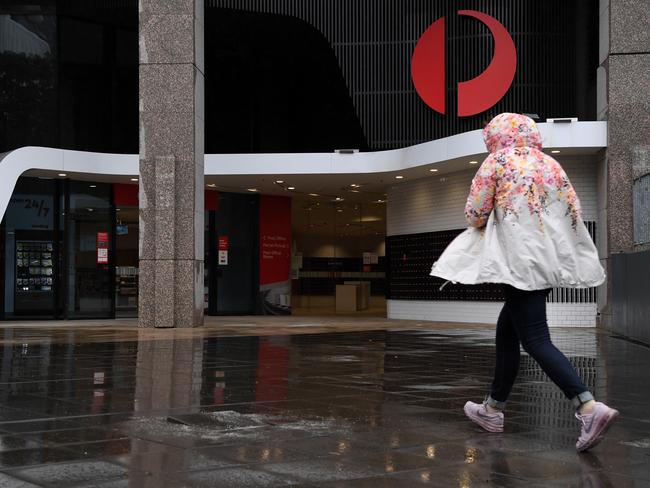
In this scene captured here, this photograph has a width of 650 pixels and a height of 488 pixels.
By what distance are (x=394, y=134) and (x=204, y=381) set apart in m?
16.0

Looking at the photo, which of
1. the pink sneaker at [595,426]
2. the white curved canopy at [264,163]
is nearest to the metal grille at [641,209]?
the white curved canopy at [264,163]

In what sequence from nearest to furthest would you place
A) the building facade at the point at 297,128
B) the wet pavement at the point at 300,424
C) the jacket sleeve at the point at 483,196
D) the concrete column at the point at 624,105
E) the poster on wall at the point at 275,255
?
1. the wet pavement at the point at 300,424
2. the jacket sleeve at the point at 483,196
3. the concrete column at the point at 624,105
4. the building facade at the point at 297,128
5. the poster on wall at the point at 275,255

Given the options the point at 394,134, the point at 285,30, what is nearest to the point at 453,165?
the point at 394,134

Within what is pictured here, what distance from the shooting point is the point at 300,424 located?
558 cm

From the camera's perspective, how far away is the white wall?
64.6 feet

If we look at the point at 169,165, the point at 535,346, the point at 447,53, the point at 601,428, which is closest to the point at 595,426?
the point at 601,428

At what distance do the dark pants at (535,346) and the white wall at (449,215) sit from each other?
14.8 metres

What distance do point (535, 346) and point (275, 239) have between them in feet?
74.1

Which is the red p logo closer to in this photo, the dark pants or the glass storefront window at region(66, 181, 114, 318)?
the glass storefront window at region(66, 181, 114, 318)

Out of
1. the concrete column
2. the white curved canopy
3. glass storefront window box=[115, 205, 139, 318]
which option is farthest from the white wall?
glass storefront window box=[115, 205, 139, 318]

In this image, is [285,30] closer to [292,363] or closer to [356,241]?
[356,241]

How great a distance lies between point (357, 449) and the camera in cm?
479

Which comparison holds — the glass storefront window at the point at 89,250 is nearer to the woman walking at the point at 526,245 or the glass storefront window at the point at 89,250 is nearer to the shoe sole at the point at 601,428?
the woman walking at the point at 526,245

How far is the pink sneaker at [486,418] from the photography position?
536cm
